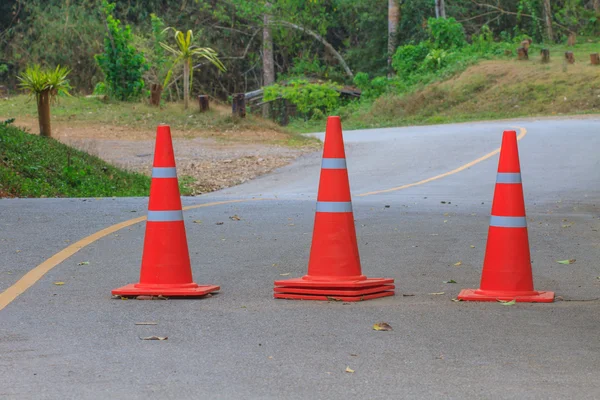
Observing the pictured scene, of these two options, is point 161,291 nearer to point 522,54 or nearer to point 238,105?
point 238,105

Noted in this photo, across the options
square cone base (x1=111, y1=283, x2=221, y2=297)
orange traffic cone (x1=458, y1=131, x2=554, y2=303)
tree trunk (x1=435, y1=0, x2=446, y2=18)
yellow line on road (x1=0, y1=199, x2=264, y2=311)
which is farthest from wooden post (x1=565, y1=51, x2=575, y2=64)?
square cone base (x1=111, y1=283, x2=221, y2=297)

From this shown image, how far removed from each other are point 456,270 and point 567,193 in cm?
771

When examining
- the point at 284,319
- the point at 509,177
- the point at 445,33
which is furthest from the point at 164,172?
the point at 445,33

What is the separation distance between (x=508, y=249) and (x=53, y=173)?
10.6m

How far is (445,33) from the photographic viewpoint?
4366cm

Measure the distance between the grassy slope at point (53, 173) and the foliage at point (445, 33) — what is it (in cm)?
Answer: 2755

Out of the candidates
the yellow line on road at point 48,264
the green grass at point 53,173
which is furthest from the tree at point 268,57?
the yellow line on road at point 48,264

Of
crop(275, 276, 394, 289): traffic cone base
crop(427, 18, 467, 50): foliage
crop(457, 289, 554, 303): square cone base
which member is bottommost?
crop(457, 289, 554, 303): square cone base

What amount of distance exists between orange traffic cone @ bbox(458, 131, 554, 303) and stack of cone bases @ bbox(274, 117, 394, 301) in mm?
622

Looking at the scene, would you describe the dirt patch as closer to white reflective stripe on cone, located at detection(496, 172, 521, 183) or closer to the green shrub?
white reflective stripe on cone, located at detection(496, 172, 521, 183)

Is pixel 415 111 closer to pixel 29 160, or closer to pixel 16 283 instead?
pixel 29 160

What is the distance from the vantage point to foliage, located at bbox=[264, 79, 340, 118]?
145ft

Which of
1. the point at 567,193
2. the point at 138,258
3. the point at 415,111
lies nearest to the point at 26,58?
the point at 415,111

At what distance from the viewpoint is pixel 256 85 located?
53906 millimetres
